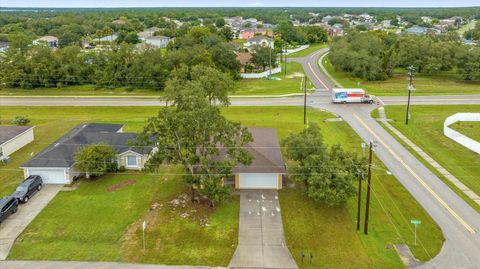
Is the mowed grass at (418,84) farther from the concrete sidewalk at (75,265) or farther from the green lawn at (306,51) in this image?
the concrete sidewalk at (75,265)

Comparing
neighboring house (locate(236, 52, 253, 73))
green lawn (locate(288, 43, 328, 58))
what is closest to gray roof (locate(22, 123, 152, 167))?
neighboring house (locate(236, 52, 253, 73))

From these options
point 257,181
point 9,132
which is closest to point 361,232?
point 257,181

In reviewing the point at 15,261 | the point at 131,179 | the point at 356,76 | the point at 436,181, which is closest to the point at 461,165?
the point at 436,181

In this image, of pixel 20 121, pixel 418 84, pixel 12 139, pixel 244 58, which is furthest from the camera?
pixel 244 58

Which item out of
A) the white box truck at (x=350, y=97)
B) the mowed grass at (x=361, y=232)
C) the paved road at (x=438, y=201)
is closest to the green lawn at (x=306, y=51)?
the white box truck at (x=350, y=97)

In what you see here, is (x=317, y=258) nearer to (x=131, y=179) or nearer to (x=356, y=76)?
(x=131, y=179)

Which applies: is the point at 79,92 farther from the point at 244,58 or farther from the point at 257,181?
the point at 257,181

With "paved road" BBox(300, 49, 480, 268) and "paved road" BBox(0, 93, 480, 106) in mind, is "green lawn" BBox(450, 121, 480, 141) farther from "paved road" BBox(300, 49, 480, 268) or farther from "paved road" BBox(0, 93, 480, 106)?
"paved road" BBox(0, 93, 480, 106)
